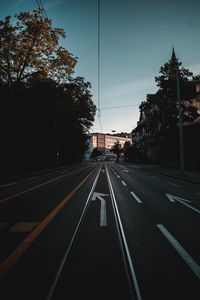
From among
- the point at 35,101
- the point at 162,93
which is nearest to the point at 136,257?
the point at 35,101

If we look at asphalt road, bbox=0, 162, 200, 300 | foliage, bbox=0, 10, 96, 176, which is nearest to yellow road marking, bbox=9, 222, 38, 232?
asphalt road, bbox=0, 162, 200, 300

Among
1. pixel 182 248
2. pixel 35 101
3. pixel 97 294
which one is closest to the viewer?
pixel 97 294

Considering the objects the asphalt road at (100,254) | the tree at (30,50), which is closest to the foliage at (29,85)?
the tree at (30,50)

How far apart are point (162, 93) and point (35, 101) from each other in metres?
20.2

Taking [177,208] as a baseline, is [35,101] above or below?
above

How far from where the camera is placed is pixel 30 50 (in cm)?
2516

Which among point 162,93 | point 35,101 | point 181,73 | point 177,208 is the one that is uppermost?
point 181,73

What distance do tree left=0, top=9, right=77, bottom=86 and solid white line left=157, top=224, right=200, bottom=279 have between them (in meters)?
24.5

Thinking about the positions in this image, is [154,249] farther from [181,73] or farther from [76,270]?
[181,73]

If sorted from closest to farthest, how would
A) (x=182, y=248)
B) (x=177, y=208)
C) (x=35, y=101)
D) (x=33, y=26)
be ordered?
(x=182, y=248) < (x=177, y=208) < (x=33, y=26) < (x=35, y=101)

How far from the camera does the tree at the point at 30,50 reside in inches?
959

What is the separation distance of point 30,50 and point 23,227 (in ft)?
79.3

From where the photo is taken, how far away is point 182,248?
4281mm

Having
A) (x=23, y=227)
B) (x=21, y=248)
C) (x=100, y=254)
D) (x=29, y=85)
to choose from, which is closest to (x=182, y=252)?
(x=100, y=254)
